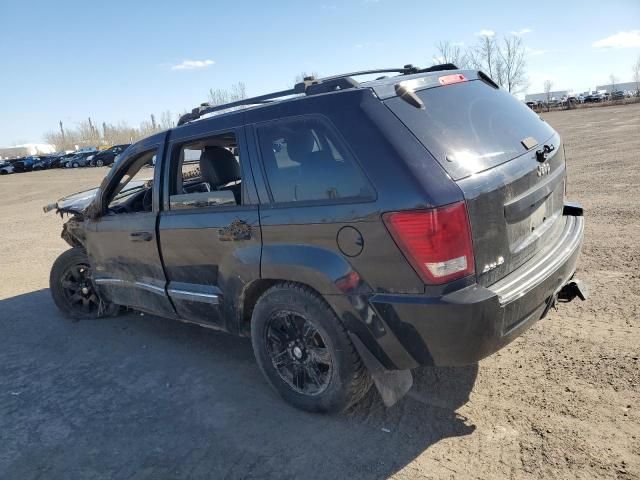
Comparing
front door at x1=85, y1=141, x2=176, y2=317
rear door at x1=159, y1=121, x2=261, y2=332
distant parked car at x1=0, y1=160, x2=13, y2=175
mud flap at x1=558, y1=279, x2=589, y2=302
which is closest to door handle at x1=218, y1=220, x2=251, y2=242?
rear door at x1=159, y1=121, x2=261, y2=332

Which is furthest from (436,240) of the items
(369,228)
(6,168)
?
(6,168)

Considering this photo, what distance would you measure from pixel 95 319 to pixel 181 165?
2.45 meters

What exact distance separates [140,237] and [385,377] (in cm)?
236

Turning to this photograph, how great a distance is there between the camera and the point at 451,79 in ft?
10.6

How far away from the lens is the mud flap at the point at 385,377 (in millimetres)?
2846

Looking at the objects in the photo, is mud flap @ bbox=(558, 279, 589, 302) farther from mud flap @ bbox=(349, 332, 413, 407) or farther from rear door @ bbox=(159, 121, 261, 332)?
rear door @ bbox=(159, 121, 261, 332)

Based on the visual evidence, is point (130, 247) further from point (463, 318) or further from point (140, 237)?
point (463, 318)

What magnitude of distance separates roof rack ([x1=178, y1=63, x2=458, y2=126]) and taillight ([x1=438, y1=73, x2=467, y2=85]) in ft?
0.81

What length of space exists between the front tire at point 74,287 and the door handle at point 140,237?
1580 mm

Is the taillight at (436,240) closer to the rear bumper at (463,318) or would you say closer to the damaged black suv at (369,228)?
the damaged black suv at (369,228)

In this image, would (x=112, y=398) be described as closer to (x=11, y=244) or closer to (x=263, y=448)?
(x=263, y=448)

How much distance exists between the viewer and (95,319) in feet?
17.9

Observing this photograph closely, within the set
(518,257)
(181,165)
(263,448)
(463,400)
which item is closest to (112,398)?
(263,448)

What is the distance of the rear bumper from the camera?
2.51 metres
